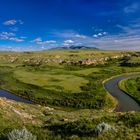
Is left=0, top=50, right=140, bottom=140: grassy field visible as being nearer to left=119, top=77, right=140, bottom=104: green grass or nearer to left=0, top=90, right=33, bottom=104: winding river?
left=0, top=90, right=33, bottom=104: winding river

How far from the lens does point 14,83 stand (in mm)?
105062

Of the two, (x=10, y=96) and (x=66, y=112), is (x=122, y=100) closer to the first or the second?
(x=10, y=96)

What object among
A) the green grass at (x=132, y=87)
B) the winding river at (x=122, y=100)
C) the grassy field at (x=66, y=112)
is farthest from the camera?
the green grass at (x=132, y=87)

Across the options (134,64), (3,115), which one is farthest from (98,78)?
(3,115)

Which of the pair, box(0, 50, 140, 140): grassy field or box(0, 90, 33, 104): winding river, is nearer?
box(0, 50, 140, 140): grassy field

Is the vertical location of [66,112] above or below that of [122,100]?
above

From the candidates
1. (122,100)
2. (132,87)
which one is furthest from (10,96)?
(132,87)

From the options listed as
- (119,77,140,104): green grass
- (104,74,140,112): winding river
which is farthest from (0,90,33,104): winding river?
(119,77,140,104): green grass

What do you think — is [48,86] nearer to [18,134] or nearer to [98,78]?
[98,78]

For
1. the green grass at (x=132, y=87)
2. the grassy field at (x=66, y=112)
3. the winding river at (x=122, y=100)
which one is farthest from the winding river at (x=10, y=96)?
the green grass at (x=132, y=87)

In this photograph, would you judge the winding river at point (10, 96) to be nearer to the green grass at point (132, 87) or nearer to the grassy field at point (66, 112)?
the grassy field at point (66, 112)

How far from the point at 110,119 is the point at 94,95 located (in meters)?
61.4

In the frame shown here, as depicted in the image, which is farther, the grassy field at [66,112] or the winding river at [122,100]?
the winding river at [122,100]

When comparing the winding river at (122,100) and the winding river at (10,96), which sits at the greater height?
the winding river at (122,100)
